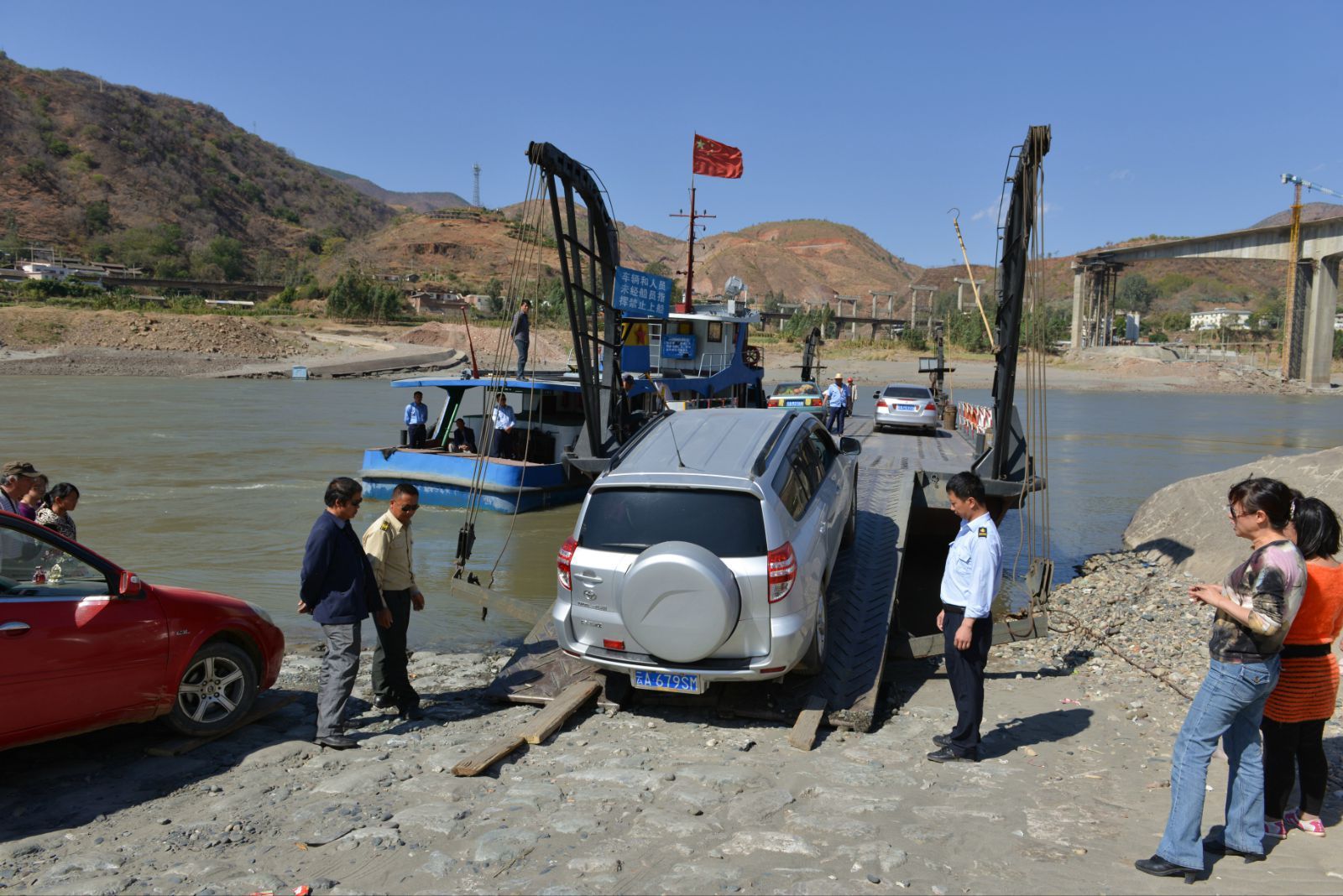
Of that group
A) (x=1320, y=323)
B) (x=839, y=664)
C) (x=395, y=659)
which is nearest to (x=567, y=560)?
(x=395, y=659)

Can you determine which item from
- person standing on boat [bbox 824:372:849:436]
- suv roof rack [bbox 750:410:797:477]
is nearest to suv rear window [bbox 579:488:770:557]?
suv roof rack [bbox 750:410:797:477]

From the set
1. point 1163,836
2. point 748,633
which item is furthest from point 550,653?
point 1163,836

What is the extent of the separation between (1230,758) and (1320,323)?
77294 mm

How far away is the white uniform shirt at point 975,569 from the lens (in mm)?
5699

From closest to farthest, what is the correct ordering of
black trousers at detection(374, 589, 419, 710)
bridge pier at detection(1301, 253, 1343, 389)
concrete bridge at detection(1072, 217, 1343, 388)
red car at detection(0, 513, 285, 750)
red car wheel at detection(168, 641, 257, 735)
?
red car at detection(0, 513, 285, 750), red car wheel at detection(168, 641, 257, 735), black trousers at detection(374, 589, 419, 710), concrete bridge at detection(1072, 217, 1343, 388), bridge pier at detection(1301, 253, 1343, 389)

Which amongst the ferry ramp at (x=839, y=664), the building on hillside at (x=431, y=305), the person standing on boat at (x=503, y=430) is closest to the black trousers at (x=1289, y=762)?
the ferry ramp at (x=839, y=664)

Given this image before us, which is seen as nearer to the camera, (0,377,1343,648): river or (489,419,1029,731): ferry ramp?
(489,419,1029,731): ferry ramp

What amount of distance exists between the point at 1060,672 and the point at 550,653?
13.6 feet

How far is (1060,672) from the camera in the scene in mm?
7883

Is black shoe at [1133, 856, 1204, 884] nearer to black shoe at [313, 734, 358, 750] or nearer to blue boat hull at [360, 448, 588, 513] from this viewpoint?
black shoe at [313, 734, 358, 750]

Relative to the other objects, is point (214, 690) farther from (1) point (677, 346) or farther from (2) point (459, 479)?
(1) point (677, 346)

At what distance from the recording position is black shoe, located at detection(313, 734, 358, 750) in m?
5.98

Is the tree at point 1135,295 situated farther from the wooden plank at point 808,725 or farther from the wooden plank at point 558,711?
the wooden plank at point 558,711

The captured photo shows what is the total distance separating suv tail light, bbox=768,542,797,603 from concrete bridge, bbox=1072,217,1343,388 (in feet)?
233
